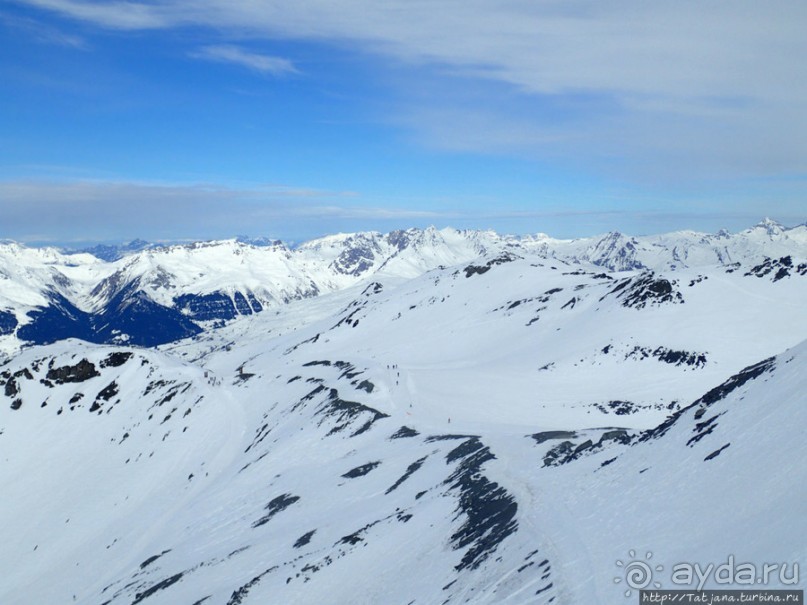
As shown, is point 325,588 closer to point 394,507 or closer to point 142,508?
point 394,507

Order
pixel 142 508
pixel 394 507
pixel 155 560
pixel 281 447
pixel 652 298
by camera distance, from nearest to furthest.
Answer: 1. pixel 394 507
2. pixel 155 560
3. pixel 281 447
4. pixel 142 508
5. pixel 652 298

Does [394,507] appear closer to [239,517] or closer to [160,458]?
[239,517]

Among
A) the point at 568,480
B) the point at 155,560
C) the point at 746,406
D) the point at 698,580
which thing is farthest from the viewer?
the point at 155,560

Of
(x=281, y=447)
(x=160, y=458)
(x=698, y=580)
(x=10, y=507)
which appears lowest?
(x=10, y=507)

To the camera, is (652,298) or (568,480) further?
(652,298)

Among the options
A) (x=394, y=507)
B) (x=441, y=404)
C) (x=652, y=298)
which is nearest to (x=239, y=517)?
(x=394, y=507)

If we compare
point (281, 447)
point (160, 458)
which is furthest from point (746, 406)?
point (160, 458)

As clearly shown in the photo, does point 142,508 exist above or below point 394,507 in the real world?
below
